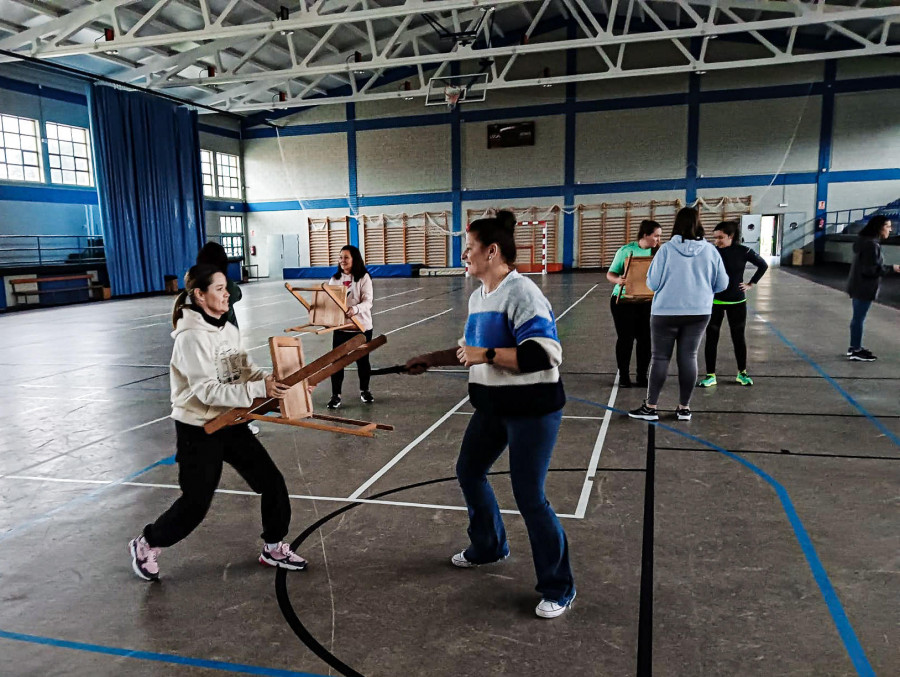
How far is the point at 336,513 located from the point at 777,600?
8.33ft

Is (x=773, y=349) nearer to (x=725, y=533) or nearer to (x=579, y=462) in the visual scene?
(x=579, y=462)

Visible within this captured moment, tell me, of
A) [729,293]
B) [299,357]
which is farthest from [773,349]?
[299,357]

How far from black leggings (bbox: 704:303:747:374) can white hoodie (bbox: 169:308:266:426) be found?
5.59m

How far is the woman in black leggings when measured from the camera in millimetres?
6977

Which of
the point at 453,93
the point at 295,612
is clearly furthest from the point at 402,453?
the point at 453,93

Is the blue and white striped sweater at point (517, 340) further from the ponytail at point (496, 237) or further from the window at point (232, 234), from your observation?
the window at point (232, 234)

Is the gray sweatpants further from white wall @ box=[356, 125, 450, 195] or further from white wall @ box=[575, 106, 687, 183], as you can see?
white wall @ box=[356, 125, 450, 195]

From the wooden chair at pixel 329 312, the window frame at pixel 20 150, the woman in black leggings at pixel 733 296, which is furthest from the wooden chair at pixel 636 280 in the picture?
the window frame at pixel 20 150

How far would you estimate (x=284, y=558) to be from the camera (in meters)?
3.42

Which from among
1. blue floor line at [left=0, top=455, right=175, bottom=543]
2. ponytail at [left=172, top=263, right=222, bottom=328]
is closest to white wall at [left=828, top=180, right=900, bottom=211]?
blue floor line at [left=0, top=455, right=175, bottom=543]

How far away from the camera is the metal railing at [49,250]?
20000 millimetres

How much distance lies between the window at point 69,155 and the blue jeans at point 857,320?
23.0 metres

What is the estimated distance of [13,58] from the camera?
1741cm

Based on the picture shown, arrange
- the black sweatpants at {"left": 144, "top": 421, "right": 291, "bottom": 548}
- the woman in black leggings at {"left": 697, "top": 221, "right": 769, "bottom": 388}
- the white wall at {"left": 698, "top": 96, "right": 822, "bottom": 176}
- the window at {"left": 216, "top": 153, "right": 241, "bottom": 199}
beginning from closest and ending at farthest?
1. the black sweatpants at {"left": 144, "top": 421, "right": 291, "bottom": 548}
2. the woman in black leggings at {"left": 697, "top": 221, "right": 769, "bottom": 388}
3. the white wall at {"left": 698, "top": 96, "right": 822, "bottom": 176}
4. the window at {"left": 216, "top": 153, "right": 241, "bottom": 199}
